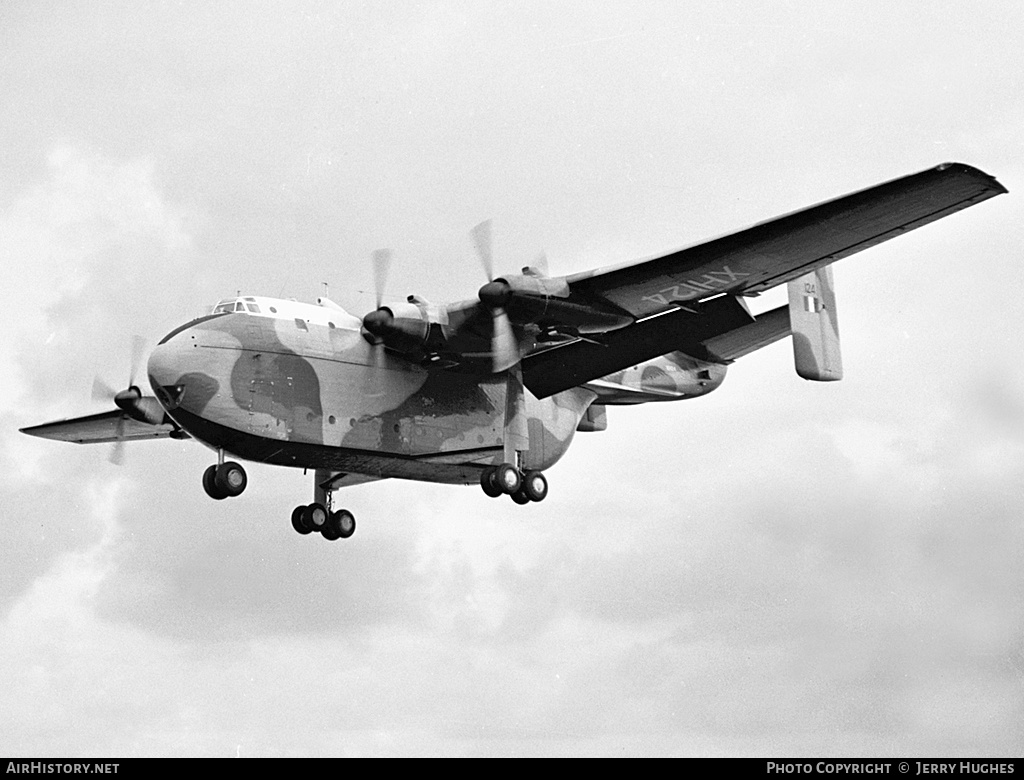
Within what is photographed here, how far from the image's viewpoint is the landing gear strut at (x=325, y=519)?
28.2 m

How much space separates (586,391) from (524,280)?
536 centimetres

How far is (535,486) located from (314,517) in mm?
4719

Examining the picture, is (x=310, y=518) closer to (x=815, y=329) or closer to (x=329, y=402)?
→ (x=329, y=402)

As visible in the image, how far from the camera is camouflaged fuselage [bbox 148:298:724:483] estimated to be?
24.0m

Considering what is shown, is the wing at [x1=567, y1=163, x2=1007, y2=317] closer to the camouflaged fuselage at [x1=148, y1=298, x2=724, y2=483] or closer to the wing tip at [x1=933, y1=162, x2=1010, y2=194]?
the wing tip at [x1=933, y1=162, x2=1010, y2=194]

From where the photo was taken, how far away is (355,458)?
2580cm

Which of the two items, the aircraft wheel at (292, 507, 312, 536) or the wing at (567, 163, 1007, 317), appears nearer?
the wing at (567, 163, 1007, 317)

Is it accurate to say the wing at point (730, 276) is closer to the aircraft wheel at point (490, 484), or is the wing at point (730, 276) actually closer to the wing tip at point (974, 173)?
the wing tip at point (974, 173)

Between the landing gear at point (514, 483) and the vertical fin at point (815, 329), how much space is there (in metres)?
5.26

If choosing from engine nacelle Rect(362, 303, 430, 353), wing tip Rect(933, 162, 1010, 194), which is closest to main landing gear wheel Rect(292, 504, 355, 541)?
engine nacelle Rect(362, 303, 430, 353)
